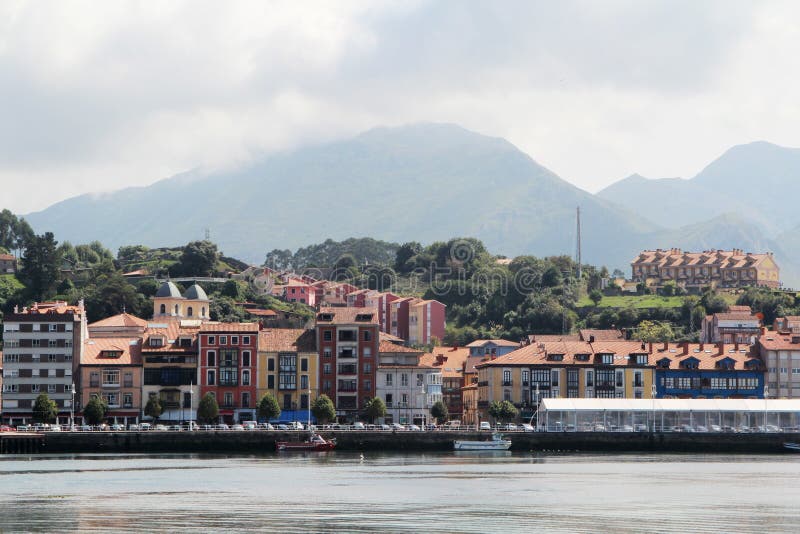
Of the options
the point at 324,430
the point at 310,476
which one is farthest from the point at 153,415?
the point at 310,476

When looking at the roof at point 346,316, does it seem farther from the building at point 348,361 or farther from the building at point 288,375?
the building at point 288,375

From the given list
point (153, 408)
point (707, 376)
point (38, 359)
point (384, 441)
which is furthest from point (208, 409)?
point (707, 376)

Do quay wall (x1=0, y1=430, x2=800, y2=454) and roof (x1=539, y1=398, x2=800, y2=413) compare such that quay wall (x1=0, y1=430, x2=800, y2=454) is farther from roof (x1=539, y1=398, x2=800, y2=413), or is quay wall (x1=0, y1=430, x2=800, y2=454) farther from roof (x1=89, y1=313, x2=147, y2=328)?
roof (x1=89, y1=313, x2=147, y2=328)

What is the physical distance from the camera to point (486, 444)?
5896 inches

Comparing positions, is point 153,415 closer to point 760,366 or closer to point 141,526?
point 760,366

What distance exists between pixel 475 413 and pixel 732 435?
3826 cm

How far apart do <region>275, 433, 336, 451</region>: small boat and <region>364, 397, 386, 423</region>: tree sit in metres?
13.2

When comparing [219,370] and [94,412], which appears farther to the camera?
[219,370]

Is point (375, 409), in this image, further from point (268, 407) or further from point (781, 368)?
point (781, 368)

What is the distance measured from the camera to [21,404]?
6609 inches

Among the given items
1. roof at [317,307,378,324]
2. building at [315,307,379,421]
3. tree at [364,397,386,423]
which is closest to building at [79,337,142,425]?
building at [315,307,379,421]

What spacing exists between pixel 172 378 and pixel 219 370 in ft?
Answer: 17.2

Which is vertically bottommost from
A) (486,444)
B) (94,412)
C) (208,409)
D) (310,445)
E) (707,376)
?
(310,445)

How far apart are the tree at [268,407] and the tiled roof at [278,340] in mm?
8133
